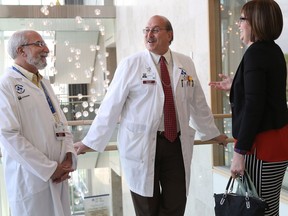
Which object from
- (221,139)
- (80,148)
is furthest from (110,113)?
(221,139)

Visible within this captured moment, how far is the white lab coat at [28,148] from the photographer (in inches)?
71.7

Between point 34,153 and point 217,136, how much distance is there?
1.24 m

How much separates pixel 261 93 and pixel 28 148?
1111mm

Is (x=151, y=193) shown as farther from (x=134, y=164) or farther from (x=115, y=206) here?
(x=115, y=206)

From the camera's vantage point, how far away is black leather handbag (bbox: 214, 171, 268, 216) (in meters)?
1.64

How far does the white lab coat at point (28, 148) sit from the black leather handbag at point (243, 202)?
0.85 m

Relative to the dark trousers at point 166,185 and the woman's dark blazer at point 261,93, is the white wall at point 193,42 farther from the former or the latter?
the woman's dark blazer at point 261,93

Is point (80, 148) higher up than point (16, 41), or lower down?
lower down

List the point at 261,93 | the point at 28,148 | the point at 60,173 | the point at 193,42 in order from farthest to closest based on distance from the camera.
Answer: the point at 193,42 < the point at 60,173 < the point at 28,148 < the point at 261,93

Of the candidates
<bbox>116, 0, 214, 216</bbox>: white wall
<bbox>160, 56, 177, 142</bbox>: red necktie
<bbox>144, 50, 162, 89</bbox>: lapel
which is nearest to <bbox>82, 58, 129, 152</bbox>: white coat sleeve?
<bbox>144, 50, 162, 89</bbox>: lapel

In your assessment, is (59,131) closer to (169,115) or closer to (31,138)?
(31,138)

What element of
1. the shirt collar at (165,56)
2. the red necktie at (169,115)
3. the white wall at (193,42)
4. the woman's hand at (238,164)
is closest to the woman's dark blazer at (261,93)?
the woman's hand at (238,164)

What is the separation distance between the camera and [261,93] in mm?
1591

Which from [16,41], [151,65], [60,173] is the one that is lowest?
[60,173]
